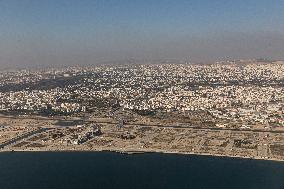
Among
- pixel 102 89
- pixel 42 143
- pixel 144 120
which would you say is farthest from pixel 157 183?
pixel 102 89

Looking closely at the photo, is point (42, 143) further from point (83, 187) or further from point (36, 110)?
point (36, 110)

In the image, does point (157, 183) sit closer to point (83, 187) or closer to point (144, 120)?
point (83, 187)

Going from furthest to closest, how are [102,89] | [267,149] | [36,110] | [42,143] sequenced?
[102,89] → [36,110] → [42,143] → [267,149]

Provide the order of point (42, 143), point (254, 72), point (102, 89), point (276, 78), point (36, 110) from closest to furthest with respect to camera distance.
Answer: point (42, 143) → point (36, 110) → point (102, 89) → point (276, 78) → point (254, 72)

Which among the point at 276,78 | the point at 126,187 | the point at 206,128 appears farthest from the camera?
the point at 276,78

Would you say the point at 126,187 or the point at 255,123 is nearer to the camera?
the point at 126,187

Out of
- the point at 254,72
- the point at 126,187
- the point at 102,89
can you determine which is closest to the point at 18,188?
the point at 126,187
